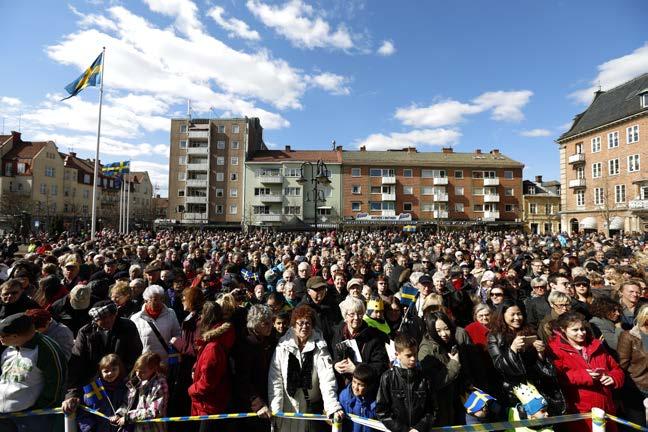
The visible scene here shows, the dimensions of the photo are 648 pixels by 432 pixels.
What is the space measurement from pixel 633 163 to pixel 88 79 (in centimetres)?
4630

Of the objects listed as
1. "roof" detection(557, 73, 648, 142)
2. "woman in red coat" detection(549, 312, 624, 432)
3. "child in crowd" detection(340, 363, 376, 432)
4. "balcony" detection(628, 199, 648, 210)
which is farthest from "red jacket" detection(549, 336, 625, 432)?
"roof" detection(557, 73, 648, 142)

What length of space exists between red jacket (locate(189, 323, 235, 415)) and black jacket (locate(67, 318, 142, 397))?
836mm

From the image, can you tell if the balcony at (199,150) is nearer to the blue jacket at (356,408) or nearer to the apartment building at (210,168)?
the apartment building at (210,168)

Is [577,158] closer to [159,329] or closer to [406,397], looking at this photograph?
[406,397]

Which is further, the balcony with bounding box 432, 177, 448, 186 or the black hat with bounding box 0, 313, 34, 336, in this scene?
the balcony with bounding box 432, 177, 448, 186

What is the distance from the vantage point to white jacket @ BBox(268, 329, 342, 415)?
10.4 ft

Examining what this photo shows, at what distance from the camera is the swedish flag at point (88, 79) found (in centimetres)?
1691

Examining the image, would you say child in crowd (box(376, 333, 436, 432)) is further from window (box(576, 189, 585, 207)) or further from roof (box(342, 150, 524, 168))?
roof (box(342, 150, 524, 168))

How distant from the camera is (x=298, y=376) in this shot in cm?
329

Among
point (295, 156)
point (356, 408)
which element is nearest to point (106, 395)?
point (356, 408)

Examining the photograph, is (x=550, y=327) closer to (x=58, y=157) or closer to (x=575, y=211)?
(x=575, y=211)

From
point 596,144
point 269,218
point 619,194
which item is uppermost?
point 596,144

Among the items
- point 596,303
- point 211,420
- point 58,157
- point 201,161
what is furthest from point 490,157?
point 58,157

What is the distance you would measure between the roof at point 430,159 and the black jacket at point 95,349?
47.6m
